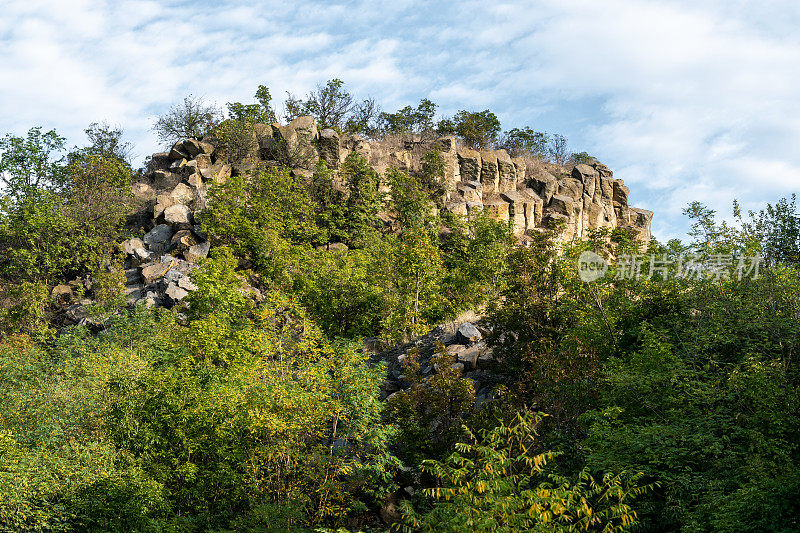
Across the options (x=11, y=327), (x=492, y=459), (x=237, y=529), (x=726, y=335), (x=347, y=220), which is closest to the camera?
(x=492, y=459)

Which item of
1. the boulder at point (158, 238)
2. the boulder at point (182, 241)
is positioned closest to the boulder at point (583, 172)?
the boulder at point (182, 241)

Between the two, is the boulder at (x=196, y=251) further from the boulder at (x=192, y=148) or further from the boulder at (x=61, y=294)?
the boulder at (x=192, y=148)

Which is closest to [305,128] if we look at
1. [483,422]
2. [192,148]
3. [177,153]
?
[192,148]

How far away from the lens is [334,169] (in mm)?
42906

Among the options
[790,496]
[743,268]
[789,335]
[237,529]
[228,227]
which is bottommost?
[237,529]

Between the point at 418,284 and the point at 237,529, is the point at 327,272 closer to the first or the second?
the point at 418,284

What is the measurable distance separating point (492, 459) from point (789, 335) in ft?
26.5

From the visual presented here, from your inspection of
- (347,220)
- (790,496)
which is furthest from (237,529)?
(347,220)

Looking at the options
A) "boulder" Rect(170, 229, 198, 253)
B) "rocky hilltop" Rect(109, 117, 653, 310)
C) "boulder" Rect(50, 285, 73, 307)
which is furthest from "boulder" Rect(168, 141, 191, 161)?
"boulder" Rect(50, 285, 73, 307)

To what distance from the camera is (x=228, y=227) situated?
33.4 metres

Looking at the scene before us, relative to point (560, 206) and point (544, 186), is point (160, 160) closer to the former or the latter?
point (544, 186)

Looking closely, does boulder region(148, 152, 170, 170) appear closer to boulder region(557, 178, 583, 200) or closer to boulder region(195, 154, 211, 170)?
boulder region(195, 154, 211, 170)

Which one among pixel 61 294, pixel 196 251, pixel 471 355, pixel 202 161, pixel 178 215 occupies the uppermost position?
pixel 202 161

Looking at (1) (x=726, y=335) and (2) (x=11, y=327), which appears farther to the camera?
(2) (x=11, y=327)
